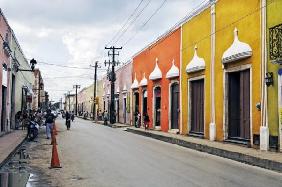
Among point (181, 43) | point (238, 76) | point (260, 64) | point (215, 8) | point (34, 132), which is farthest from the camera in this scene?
point (181, 43)

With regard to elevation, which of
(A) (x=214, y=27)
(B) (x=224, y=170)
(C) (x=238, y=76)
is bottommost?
(B) (x=224, y=170)

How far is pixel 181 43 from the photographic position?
2783cm

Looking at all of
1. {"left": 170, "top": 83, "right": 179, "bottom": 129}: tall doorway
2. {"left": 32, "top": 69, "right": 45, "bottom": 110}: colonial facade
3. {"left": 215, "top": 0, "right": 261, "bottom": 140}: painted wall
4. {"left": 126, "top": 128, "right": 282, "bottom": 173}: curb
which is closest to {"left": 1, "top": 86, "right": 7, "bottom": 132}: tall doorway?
{"left": 126, "top": 128, "right": 282, "bottom": 173}: curb

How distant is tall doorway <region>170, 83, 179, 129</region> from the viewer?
29.0m

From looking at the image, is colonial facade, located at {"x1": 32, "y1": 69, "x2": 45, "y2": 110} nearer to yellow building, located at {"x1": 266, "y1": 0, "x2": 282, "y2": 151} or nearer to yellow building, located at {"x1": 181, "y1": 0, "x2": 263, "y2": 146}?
yellow building, located at {"x1": 181, "y1": 0, "x2": 263, "y2": 146}

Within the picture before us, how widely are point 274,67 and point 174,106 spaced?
45.3 feet

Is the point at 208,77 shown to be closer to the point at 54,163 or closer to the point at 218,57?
the point at 218,57

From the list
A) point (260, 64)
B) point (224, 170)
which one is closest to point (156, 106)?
point (260, 64)

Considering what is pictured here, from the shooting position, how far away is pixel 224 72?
810 inches

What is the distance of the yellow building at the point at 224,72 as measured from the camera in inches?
707

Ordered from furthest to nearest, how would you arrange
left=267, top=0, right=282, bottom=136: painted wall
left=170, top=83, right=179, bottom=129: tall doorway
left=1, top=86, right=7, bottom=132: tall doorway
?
left=170, top=83, right=179, bottom=129: tall doorway
left=1, top=86, right=7, bottom=132: tall doorway
left=267, top=0, right=282, bottom=136: painted wall

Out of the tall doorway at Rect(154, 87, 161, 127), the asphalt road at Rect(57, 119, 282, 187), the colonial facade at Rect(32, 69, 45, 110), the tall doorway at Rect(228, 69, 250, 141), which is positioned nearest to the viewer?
the asphalt road at Rect(57, 119, 282, 187)

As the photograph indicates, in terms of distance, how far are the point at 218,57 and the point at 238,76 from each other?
5.51 feet

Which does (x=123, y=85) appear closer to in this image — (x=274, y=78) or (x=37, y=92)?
(x=274, y=78)
